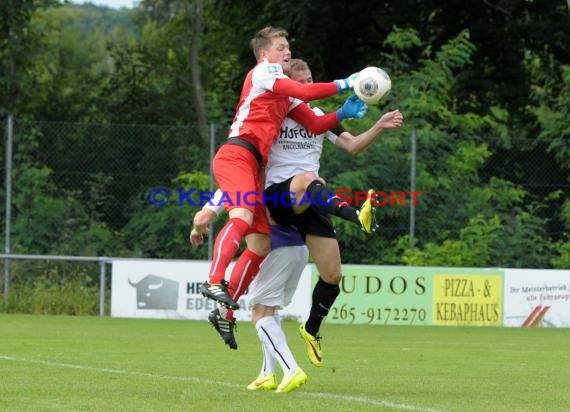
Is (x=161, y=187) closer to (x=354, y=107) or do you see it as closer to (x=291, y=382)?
(x=354, y=107)

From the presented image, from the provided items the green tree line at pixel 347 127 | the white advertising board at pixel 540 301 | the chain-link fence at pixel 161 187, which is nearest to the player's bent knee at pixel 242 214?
the white advertising board at pixel 540 301

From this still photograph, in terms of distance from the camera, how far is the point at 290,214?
869 centimetres

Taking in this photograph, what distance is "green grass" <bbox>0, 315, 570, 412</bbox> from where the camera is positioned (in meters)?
7.62

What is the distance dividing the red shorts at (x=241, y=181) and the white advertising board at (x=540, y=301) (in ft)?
36.3

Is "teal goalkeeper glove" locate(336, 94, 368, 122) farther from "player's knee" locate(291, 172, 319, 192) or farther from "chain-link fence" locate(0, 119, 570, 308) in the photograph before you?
"chain-link fence" locate(0, 119, 570, 308)

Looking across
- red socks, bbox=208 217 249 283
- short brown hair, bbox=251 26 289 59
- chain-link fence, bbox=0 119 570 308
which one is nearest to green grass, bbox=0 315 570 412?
red socks, bbox=208 217 249 283

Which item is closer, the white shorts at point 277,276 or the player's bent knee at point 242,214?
the player's bent knee at point 242,214

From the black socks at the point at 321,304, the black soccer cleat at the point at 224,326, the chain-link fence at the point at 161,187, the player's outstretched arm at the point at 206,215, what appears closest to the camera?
the black soccer cleat at the point at 224,326

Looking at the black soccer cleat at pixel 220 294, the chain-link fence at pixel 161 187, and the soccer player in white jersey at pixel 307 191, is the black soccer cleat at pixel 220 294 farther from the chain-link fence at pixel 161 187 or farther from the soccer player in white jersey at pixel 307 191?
the chain-link fence at pixel 161 187

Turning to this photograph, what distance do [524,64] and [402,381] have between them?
23076 millimetres

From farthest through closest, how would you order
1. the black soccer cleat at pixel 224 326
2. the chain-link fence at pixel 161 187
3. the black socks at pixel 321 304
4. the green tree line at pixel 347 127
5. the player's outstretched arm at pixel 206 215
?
the green tree line at pixel 347 127 → the chain-link fence at pixel 161 187 → the black socks at pixel 321 304 → the player's outstretched arm at pixel 206 215 → the black soccer cleat at pixel 224 326

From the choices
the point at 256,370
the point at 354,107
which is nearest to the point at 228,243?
the point at 354,107

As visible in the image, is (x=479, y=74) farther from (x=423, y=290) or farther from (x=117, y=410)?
(x=117, y=410)

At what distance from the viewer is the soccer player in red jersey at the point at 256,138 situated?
27.2 ft
